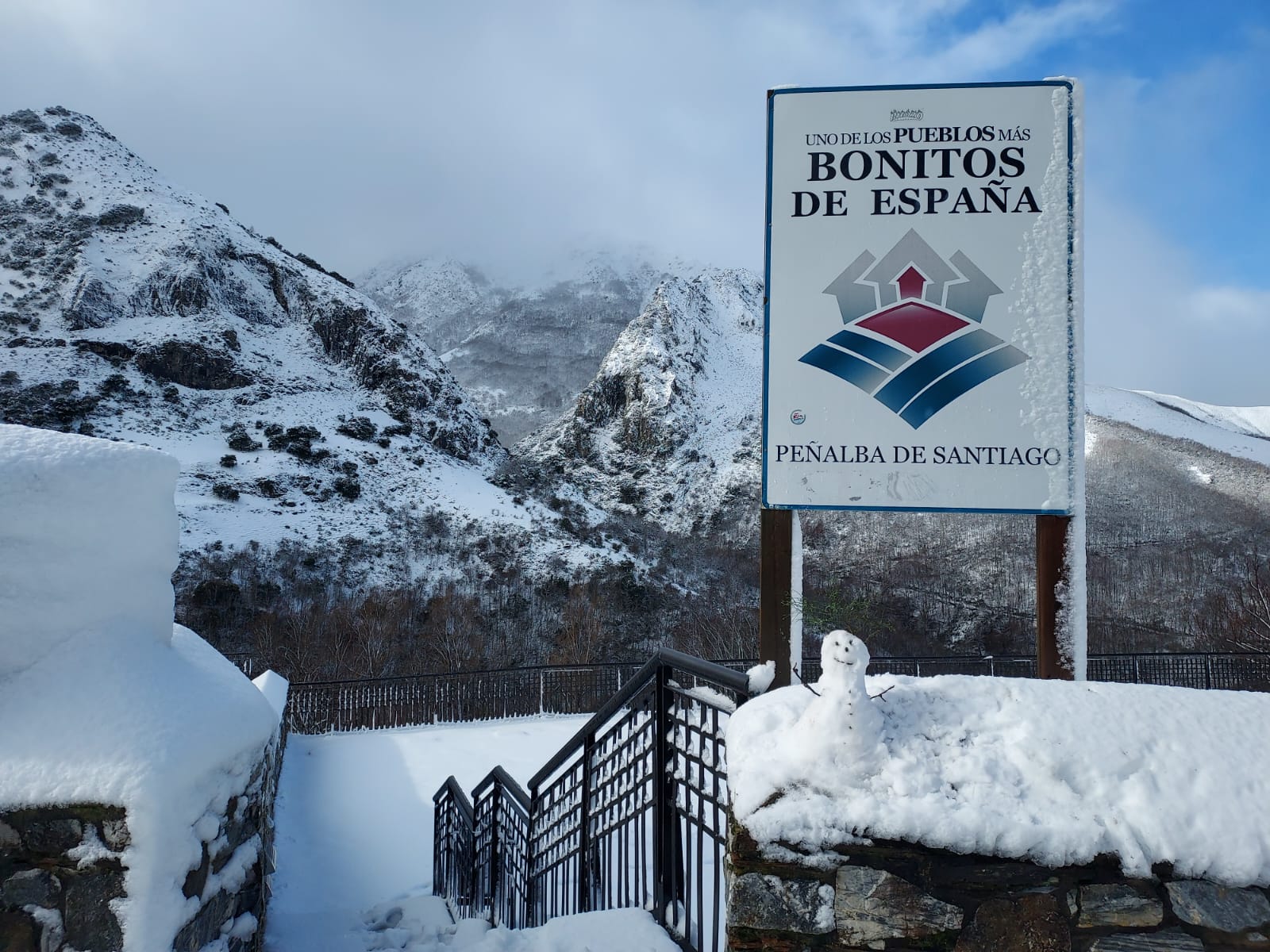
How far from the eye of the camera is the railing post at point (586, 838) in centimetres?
345

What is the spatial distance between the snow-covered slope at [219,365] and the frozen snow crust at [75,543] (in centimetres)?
2966

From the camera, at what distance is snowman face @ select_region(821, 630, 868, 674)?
1850 millimetres

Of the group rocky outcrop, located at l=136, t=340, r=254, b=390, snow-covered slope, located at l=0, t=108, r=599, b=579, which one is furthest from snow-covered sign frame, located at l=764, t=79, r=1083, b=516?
rocky outcrop, located at l=136, t=340, r=254, b=390

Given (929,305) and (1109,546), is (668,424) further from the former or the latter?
(929,305)

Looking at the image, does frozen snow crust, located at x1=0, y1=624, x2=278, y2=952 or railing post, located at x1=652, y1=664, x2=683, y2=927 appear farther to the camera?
railing post, located at x1=652, y1=664, x2=683, y2=927

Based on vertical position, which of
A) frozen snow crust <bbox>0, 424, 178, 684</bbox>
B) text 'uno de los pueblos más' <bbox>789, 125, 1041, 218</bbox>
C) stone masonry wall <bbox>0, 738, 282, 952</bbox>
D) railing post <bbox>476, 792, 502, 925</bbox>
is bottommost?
railing post <bbox>476, 792, 502, 925</bbox>

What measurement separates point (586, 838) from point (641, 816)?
71 cm

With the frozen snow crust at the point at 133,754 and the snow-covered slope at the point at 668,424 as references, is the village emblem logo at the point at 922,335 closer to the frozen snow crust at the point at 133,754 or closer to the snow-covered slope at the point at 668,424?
the frozen snow crust at the point at 133,754

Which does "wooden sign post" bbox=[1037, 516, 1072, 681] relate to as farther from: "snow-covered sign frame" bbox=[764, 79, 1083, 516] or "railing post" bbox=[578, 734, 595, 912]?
"railing post" bbox=[578, 734, 595, 912]

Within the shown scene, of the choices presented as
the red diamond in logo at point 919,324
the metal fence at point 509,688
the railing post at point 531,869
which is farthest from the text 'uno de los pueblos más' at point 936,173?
the metal fence at point 509,688

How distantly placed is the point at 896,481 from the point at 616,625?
24.6m

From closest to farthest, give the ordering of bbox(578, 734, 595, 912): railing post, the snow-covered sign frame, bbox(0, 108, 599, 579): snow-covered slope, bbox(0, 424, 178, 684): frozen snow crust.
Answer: bbox(0, 424, 178, 684): frozen snow crust
the snow-covered sign frame
bbox(578, 734, 595, 912): railing post
bbox(0, 108, 599, 579): snow-covered slope

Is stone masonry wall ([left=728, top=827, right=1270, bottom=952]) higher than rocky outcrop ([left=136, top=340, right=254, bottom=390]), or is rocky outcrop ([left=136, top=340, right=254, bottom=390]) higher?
rocky outcrop ([left=136, top=340, right=254, bottom=390])

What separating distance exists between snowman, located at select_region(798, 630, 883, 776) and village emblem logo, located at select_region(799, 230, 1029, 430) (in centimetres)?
145
